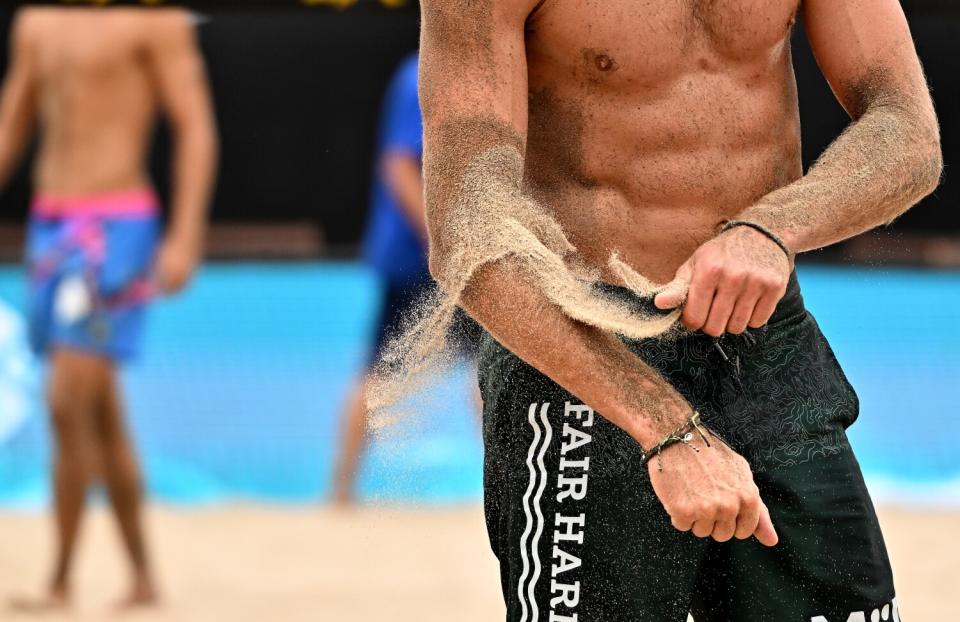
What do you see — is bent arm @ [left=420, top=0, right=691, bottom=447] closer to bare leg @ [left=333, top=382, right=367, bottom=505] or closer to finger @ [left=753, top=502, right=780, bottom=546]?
→ finger @ [left=753, top=502, right=780, bottom=546]

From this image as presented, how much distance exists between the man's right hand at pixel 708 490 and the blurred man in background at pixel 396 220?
3.21m

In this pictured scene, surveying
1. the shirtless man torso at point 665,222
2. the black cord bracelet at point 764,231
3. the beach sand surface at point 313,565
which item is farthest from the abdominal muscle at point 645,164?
the beach sand surface at point 313,565

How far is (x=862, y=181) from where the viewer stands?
1.71 meters

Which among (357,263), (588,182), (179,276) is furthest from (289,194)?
(588,182)

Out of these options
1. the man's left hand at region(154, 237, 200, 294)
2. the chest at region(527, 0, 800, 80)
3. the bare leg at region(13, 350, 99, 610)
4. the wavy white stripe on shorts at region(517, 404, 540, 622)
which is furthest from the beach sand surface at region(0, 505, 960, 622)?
the chest at region(527, 0, 800, 80)

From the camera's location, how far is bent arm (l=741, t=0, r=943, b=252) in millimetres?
1679

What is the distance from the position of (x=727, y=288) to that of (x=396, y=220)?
3.56 meters

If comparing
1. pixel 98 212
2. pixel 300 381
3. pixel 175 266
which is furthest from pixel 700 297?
pixel 300 381

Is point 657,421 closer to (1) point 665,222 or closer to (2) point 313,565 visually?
(1) point 665,222

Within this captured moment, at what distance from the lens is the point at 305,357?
586 centimetres

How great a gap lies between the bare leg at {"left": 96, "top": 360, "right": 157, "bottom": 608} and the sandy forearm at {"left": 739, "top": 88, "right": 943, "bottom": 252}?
2.99m

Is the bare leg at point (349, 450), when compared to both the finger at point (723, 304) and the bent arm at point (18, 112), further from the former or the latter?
the finger at point (723, 304)

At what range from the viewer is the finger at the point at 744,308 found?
5.10 ft

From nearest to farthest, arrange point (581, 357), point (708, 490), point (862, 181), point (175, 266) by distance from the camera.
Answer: point (708, 490), point (581, 357), point (862, 181), point (175, 266)
